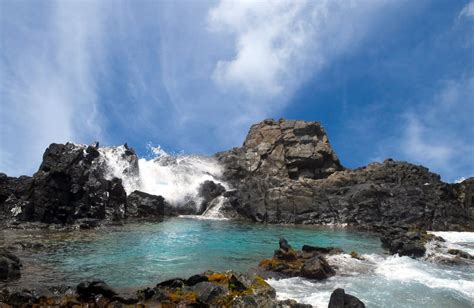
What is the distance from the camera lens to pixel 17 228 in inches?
1791

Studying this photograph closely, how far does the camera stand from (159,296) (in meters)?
19.1

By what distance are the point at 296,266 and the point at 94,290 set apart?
1397cm

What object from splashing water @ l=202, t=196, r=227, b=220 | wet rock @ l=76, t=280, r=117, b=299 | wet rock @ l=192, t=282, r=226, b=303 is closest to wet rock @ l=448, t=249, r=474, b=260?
wet rock @ l=192, t=282, r=226, b=303

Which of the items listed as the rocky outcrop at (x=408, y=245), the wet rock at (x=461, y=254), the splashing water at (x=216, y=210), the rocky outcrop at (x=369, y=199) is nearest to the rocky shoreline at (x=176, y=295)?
the rocky outcrop at (x=408, y=245)

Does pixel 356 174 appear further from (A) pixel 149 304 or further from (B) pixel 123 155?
(A) pixel 149 304

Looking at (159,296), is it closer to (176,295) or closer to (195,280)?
(176,295)

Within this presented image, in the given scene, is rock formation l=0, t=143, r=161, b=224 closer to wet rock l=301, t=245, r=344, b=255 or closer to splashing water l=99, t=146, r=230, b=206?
splashing water l=99, t=146, r=230, b=206

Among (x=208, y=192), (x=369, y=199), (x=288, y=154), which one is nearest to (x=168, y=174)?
(x=208, y=192)

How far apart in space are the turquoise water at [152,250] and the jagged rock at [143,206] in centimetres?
1133

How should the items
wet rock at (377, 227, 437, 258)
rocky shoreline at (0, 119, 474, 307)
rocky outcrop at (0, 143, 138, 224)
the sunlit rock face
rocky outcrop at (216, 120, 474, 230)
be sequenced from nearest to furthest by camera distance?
rocky shoreline at (0, 119, 474, 307) < wet rock at (377, 227, 437, 258) < rocky outcrop at (0, 143, 138, 224) < rocky outcrop at (216, 120, 474, 230) < the sunlit rock face

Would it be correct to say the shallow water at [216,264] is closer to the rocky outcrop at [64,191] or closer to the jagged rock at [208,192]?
the rocky outcrop at [64,191]

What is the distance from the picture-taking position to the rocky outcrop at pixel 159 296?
18.0m

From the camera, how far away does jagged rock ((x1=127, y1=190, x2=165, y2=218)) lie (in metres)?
66.7

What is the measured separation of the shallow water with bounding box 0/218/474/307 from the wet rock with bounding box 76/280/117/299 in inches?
142
